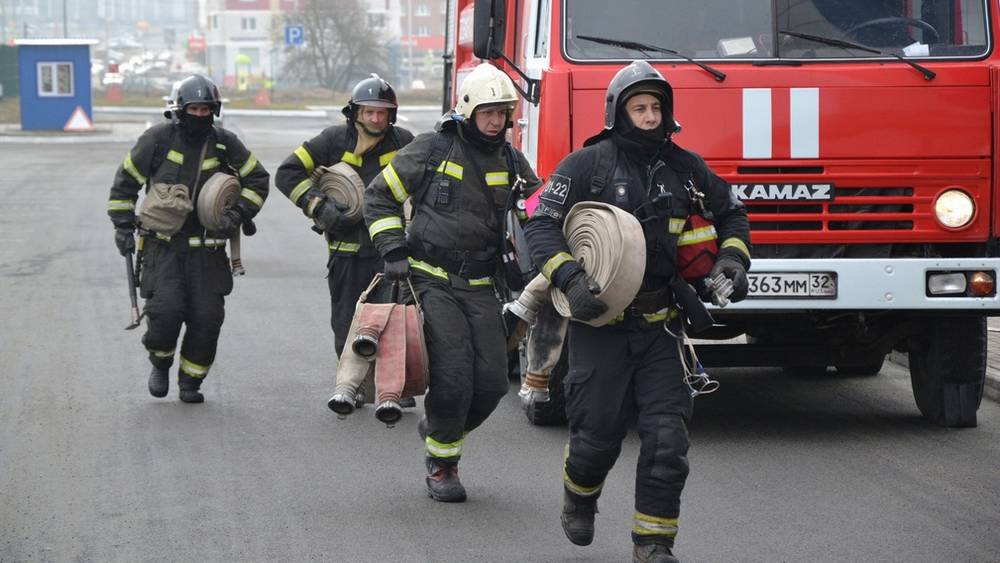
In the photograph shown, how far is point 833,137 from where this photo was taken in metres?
7.60

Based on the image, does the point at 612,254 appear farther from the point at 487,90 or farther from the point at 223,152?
the point at 223,152

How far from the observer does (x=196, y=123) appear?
28.7 ft

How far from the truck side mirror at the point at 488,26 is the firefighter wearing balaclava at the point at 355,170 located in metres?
0.68

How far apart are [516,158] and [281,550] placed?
6.47 ft

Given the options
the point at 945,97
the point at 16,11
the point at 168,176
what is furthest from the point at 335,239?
the point at 16,11

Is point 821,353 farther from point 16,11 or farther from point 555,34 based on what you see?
point 16,11

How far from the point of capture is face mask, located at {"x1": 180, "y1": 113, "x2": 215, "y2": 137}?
873 cm

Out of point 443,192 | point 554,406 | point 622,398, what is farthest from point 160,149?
point 622,398

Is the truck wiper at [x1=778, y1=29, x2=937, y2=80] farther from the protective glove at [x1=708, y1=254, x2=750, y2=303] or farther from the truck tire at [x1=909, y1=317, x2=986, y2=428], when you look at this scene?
the protective glove at [x1=708, y1=254, x2=750, y2=303]

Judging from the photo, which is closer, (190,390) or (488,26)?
(488,26)

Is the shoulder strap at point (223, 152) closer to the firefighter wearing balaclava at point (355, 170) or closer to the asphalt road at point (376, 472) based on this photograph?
the firefighter wearing balaclava at point (355, 170)

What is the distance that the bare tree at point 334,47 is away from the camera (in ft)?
242

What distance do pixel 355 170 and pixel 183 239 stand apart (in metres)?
1.03

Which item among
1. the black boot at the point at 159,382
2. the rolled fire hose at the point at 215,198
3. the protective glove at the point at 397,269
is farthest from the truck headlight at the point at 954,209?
the black boot at the point at 159,382
